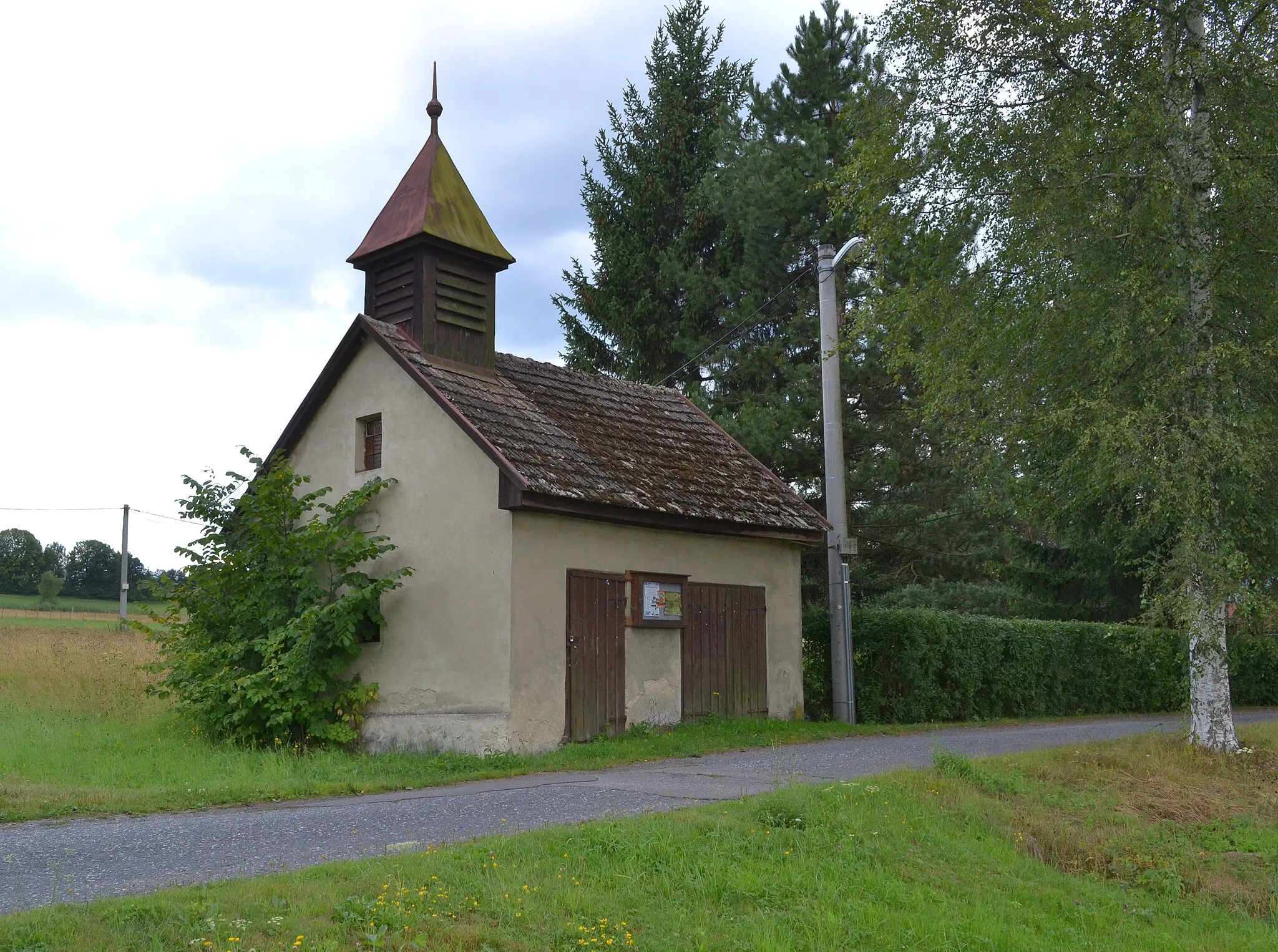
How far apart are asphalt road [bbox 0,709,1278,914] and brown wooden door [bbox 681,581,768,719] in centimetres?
227

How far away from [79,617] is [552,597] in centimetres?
4186

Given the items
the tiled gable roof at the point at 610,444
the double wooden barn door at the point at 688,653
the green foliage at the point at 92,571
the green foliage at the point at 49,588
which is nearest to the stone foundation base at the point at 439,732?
the double wooden barn door at the point at 688,653

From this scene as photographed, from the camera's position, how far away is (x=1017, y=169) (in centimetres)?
1334

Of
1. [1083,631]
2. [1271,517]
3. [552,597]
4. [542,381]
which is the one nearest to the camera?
[1271,517]

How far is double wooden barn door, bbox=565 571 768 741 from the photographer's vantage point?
48.8 ft

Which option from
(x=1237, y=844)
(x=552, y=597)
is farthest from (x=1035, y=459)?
(x=552, y=597)

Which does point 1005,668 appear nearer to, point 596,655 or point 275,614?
point 596,655

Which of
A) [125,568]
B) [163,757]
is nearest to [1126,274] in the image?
[163,757]

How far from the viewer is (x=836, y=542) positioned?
60.2ft

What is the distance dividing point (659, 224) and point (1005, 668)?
16998 millimetres

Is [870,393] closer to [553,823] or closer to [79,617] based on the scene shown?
[553,823]

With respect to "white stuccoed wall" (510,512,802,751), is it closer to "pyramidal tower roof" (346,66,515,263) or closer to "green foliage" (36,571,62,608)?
"pyramidal tower roof" (346,66,515,263)

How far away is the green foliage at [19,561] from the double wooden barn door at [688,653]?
58.2 m

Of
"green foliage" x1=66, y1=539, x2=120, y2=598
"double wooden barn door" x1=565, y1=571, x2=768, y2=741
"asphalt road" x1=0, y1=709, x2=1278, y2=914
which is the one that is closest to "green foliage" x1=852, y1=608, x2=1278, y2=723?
"double wooden barn door" x1=565, y1=571, x2=768, y2=741
